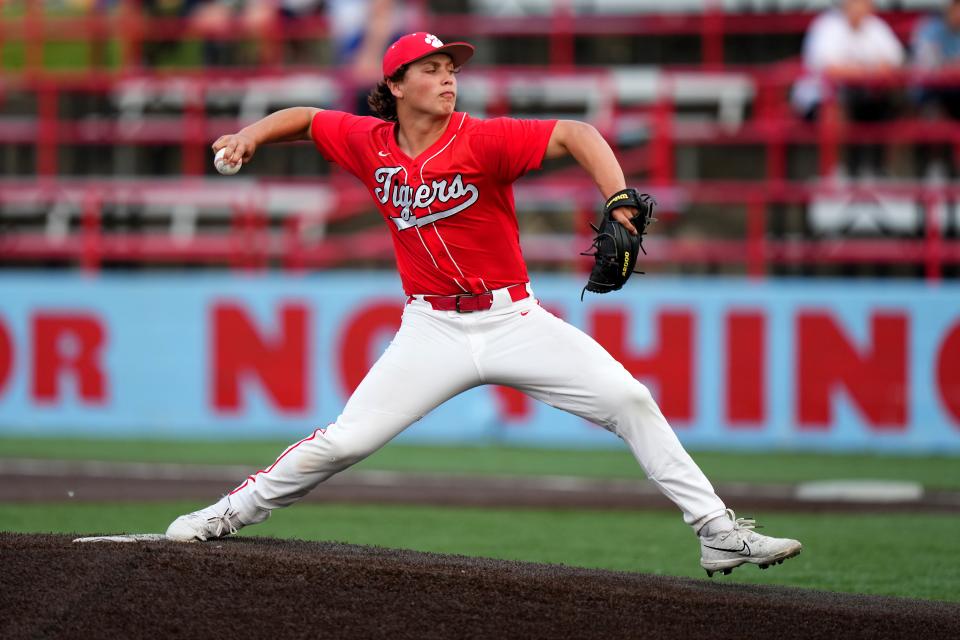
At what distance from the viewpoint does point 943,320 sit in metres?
14.7

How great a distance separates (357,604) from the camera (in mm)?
5820

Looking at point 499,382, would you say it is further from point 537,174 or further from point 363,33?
point 363,33

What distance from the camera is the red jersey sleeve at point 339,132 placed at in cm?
668

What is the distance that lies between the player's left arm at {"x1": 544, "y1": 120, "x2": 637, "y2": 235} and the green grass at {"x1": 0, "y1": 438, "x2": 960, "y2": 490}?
6813mm

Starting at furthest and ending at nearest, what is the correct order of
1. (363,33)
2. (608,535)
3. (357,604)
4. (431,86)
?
(363,33) → (608,535) → (431,86) → (357,604)

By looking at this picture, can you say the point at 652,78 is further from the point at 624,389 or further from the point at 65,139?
the point at 624,389

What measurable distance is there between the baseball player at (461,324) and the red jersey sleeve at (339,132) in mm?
74

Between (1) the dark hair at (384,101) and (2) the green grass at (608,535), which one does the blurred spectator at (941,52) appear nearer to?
(2) the green grass at (608,535)

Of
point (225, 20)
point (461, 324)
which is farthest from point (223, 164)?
point (225, 20)

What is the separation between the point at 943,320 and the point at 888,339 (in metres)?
0.58

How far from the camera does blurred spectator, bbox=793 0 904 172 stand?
15.4m

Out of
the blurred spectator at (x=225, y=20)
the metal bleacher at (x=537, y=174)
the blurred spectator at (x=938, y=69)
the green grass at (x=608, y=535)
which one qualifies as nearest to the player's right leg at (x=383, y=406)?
the green grass at (x=608, y=535)

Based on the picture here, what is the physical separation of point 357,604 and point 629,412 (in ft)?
4.66

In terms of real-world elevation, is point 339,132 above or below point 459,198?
above
